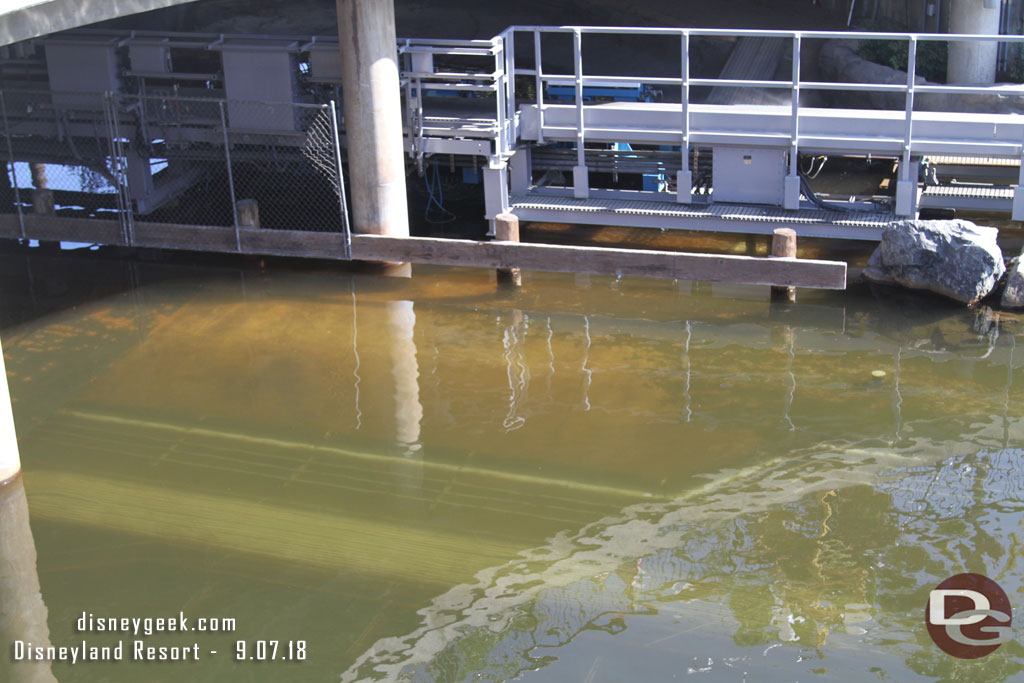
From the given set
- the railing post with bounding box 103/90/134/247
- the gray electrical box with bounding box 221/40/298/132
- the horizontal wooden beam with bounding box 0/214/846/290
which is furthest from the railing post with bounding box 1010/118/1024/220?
the railing post with bounding box 103/90/134/247

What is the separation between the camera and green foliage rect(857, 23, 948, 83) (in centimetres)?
1806

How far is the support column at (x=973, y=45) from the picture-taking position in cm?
1712

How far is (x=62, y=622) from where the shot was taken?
315 inches

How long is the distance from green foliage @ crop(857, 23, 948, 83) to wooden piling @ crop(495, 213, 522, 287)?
7.93 meters

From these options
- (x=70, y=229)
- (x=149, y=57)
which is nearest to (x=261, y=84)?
(x=149, y=57)

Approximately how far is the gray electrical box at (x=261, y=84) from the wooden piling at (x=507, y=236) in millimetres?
3382

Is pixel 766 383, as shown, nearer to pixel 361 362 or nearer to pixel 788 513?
pixel 788 513

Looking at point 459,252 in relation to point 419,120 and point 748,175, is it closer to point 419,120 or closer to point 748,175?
point 419,120

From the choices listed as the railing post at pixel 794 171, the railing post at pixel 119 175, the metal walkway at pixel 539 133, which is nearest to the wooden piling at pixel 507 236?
the metal walkway at pixel 539 133

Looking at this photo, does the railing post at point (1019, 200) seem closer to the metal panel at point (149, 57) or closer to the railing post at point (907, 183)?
the railing post at point (907, 183)

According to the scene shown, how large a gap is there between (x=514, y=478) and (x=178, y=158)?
8.66 metres

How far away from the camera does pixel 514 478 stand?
9.52m

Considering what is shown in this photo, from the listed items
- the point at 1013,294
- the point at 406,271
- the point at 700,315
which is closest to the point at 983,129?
the point at 1013,294

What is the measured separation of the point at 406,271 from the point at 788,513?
6923 millimetres
